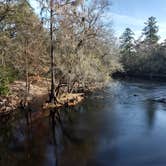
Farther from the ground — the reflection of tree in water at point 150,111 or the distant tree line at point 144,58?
the distant tree line at point 144,58

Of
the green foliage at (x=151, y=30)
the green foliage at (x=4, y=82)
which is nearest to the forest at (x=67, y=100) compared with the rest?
the green foliage at (x=4, y=82)

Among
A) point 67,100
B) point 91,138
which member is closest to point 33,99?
point 67,100

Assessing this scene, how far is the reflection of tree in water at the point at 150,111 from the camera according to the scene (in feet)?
67.3

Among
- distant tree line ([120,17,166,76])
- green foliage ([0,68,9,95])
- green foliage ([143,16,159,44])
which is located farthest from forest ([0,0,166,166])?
green foliage ([143,16,159,44])

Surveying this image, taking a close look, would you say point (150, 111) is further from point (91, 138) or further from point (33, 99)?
point (33, 99)

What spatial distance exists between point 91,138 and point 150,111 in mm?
8500

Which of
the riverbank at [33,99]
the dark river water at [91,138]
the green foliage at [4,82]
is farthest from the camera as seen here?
the green foliage at [4,82]

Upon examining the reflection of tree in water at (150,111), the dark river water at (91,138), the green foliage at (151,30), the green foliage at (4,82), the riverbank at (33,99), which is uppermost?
the green foliage at (151,30)

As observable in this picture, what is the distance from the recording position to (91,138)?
1697cm

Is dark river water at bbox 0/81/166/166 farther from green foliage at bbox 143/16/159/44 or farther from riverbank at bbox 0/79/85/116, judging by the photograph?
green foliage at bbox 143/16/159/44

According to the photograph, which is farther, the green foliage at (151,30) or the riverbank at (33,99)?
the green foliage at (151,30)

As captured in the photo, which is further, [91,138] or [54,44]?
[54,44]

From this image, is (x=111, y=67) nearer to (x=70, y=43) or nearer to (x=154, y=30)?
(x=70, y=43)

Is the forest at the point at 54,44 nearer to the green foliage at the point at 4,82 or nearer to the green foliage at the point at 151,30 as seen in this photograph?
the green foliage at the point at 4,82
